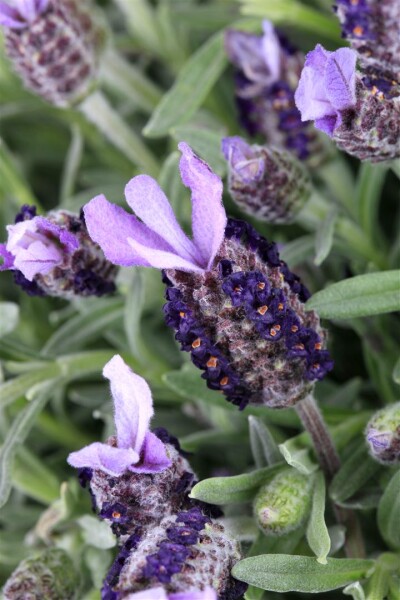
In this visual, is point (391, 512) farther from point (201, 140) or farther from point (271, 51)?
point (271, 51)

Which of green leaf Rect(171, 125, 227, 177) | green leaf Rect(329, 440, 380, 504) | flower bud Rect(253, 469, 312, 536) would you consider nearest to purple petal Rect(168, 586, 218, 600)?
flower bud Rect(253, 469, 312, 536)

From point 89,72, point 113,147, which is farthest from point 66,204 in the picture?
point 113,147

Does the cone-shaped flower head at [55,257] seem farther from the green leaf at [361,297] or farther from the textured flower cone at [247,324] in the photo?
the green leaf at [361,297]

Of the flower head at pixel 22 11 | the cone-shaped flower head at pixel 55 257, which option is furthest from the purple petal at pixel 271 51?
the cone-shaped flower head at pixel 55 257

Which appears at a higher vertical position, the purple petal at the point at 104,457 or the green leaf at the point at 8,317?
the purple petal at the point at 104,457

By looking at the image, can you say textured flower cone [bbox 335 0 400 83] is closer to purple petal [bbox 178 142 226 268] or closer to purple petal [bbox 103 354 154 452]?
purple petal [bbox 178 142 226 268]

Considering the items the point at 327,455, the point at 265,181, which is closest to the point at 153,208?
the point at 265,181
